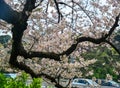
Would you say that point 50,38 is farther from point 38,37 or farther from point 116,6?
point 116,6

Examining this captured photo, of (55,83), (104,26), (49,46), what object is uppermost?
(104,26)

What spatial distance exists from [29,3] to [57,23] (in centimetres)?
355

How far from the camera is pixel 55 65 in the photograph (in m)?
9.65

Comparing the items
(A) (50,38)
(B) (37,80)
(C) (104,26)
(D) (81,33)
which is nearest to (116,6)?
(C) (104,26)

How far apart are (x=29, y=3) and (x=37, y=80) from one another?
7.67ft

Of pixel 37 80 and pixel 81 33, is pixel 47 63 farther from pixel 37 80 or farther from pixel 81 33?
pixel 37 80

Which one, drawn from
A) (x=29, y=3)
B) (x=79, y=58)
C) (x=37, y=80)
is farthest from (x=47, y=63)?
(x=37, y=80)

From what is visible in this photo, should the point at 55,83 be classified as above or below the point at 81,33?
below

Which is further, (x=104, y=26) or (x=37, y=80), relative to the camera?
(x=104, y=26)

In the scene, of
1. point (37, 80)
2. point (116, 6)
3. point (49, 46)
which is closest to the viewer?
point (37, 80)

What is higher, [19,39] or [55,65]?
[19,39]

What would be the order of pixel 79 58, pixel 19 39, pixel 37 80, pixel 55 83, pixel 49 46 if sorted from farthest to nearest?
1. pixel 79 58
2. pixel 49 46
3. pixel 55 83
4. pixel 19 39
5. pixel 37 80

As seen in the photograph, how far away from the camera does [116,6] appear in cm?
866

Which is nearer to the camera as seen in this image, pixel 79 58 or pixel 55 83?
pixel 55 83
